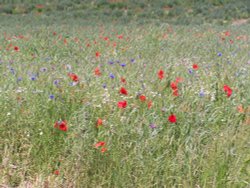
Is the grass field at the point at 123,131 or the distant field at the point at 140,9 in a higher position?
the grass field at the point at 123,131

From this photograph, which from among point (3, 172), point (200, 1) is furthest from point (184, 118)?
point (200, 1)

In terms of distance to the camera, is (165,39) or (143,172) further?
Result: (165,39)

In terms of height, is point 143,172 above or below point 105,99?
below

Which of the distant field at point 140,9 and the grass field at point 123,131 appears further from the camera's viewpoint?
the distant field at point 140,9

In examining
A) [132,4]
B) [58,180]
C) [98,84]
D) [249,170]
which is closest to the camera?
[249,170]

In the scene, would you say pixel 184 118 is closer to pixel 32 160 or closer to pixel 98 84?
pixel 98 84

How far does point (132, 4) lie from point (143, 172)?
23722 millimetres

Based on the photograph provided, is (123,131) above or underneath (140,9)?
above

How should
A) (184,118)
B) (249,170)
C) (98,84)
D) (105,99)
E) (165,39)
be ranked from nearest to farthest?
(249,170) < (184,118) < (105,99) < (98,84) < (165,39)

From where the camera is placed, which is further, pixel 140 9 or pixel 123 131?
pixel 140 9

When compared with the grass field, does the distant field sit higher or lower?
lower

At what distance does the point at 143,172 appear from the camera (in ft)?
8.46

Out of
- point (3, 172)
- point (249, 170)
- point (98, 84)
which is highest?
point (98, 84)

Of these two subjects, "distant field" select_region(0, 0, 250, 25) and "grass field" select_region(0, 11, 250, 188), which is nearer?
"grass field" select_region(0, 11, 250, 188)
